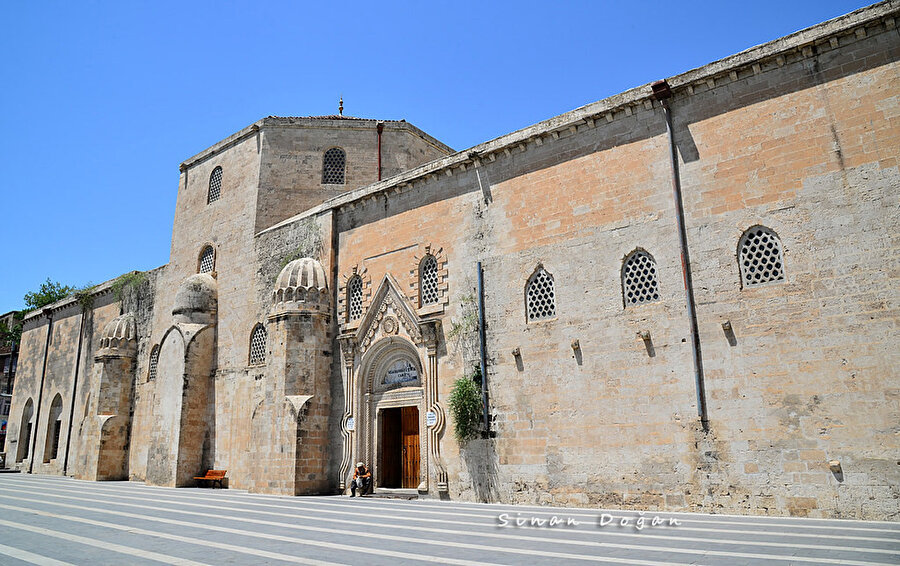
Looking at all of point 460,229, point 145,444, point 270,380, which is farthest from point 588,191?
point 145,444

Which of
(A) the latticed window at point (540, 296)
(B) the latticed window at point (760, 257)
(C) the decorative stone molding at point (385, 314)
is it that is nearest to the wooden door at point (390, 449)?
(C) the decorative stone molding at point (385, 314)

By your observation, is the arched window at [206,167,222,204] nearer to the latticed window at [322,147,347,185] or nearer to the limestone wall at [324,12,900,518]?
the latticed window at [322,147,347,185]

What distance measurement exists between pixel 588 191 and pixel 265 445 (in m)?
10.5

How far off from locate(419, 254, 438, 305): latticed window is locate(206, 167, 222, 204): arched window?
428 inches

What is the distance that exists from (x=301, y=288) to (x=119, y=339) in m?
11.7

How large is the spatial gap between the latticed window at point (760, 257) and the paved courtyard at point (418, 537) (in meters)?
3.94

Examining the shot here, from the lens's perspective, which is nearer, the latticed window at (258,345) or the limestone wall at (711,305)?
the limestone wall at (711,305)

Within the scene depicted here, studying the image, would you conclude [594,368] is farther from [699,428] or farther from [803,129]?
[803,129]

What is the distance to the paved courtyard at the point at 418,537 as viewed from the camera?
255 inches

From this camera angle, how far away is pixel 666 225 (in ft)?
39.0

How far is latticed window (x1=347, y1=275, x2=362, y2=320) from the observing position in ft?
56.6

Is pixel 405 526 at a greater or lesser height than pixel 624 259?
lesser

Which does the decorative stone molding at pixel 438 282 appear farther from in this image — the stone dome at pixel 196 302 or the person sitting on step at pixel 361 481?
the stone dome at pixel 196 302

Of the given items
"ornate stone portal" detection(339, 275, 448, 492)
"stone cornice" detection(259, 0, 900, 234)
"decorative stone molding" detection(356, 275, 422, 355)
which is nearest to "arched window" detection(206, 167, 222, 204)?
"stone cornice" detection(259, 0, 900, 234)
